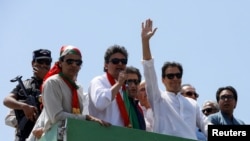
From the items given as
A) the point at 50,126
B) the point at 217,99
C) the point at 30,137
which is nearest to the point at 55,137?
the point at 50,126

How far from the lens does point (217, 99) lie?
467 inches

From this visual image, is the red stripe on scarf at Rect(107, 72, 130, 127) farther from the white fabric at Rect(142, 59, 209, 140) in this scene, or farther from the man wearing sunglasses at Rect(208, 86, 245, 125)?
the man wearing sunglasses at Rect(208, 86, 245, 125)

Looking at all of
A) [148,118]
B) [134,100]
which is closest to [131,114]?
[134,100]

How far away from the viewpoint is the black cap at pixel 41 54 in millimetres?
10883

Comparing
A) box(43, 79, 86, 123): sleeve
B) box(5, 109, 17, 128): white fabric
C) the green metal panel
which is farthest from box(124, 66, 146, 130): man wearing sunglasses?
box(5, 109, 17, 128): white fabric

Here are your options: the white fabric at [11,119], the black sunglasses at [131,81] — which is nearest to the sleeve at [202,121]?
the black sunglasses at [131,81]

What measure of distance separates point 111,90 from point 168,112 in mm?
1072

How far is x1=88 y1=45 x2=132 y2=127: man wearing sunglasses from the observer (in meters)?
9.50

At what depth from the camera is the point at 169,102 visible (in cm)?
1029

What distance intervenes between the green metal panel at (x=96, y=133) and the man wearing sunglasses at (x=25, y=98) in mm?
985

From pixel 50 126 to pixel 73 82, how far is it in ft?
2.12

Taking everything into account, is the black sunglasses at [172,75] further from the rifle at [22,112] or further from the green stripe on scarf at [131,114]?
the rifle at [22,112]

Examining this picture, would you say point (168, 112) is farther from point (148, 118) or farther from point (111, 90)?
point (111, 90)

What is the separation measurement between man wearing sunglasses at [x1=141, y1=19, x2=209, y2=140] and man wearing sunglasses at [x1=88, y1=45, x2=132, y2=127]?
35cm
